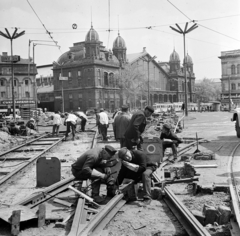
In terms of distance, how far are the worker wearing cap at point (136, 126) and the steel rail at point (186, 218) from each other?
2.39 m

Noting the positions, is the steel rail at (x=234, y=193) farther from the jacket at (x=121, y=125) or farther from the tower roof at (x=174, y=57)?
the tower roof at (x=174, y=57)

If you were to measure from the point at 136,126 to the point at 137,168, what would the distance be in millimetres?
2012

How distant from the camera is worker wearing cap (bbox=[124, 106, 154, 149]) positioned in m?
9.00

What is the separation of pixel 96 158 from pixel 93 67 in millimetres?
69343

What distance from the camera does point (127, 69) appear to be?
261 ft

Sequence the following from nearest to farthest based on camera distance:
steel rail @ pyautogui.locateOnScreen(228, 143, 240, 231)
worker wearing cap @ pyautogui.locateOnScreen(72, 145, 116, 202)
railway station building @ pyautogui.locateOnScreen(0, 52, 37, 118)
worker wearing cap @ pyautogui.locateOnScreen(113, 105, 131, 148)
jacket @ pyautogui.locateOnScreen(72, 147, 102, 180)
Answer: steel rail @ pyautogui.locateOnScreen(228, 143, 240, 231), worker wearing cap @ pyautogui.locateOnScreen(72, 145, 116, 202), jacket @ pyautogui.locateOnScreen(72, 147, 102, 180), worker wearing cap @ pyautogui.locateOnScreen(113, 105, 131, 148), railway station building @ pyautogui.locateOnScreen(0, 52, 37, 118)

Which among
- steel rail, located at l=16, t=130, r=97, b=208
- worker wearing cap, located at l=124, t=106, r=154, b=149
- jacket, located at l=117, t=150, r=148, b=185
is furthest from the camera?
worker wearing cap, located at l=124, t=106, r=154, b=149

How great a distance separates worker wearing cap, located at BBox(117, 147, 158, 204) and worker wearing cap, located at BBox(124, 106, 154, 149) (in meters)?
1.60

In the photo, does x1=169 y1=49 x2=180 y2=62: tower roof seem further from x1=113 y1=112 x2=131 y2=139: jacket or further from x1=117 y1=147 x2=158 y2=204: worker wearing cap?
x1=117 y1=147 x2=158 y2=204: worker wearing cap

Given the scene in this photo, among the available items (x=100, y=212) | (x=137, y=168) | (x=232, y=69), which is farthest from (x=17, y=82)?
(x=100, y=212)

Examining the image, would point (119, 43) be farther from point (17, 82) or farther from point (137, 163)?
point (137, 163)

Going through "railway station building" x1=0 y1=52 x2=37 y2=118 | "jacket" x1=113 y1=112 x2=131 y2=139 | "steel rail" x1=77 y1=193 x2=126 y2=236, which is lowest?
"steel rail" x1=77 y1=193 x2=126 y2=236

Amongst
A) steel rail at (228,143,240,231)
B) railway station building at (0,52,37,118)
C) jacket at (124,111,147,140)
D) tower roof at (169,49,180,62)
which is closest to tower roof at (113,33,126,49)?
railway station building at (0,52,37,118)

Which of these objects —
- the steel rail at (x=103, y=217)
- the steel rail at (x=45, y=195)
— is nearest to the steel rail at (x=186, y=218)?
the steel rail at (x=103, y=217)
